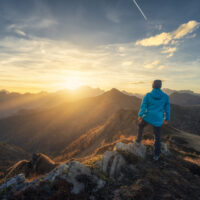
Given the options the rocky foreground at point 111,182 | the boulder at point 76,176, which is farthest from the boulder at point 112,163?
the boulder at point 76,176

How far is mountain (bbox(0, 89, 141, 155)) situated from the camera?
93750 millimetres

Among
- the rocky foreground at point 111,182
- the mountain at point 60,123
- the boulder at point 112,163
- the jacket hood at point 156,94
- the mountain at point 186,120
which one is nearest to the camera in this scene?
the rocky foreground at point 111,182

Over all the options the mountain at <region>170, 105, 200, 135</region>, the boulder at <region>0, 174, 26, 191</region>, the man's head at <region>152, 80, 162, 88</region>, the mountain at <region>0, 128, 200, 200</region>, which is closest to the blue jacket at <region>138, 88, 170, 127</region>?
the man's head at <region>152, 80, 162, 88</region>

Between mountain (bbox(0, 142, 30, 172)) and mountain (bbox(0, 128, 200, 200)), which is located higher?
mountain (bbox(0, 128, 200, 200))

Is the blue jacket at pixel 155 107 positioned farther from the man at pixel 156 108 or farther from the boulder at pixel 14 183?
the boulder at pixel 14 183

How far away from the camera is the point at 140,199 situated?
4.51 metres

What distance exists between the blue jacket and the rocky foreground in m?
2.31

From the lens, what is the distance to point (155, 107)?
6.82 metres

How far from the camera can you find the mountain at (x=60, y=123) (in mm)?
93750

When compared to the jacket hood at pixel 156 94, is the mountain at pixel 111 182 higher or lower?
lower

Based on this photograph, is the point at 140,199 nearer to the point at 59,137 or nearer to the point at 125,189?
the point at 125,189

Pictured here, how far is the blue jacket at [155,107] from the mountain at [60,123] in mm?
79187

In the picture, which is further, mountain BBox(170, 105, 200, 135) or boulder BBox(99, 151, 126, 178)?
mountain BBox(170, 105, 200, 135)

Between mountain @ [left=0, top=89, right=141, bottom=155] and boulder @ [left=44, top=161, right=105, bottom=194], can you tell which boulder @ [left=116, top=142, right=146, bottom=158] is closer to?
boulder @ [left=44, top=161, right=105, bottom=194]
